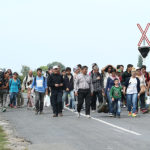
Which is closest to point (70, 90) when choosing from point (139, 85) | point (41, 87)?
point (41, 87)

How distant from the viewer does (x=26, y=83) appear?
76.8 feet

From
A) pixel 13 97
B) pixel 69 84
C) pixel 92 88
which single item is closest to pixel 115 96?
pixel 92 88

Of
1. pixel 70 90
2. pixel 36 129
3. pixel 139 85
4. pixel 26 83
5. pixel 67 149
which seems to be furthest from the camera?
pixel 26 83

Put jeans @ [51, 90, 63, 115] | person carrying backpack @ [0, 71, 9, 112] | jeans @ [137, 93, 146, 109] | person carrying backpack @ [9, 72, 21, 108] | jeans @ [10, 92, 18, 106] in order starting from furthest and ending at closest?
jeans @ [10, 92, 18, 106], person carrying backpack @ [9, 72, 21, 108], person carrying backpack @ [0, 71, 9, 112], jeans @ [137, 93, 146, 109], jeans @ [51, 90, 63, 115]

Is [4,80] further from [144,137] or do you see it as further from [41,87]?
[144,137]

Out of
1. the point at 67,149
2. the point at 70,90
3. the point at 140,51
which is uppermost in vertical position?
the point at 140,51

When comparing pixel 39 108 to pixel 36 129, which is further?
pixel 39 108

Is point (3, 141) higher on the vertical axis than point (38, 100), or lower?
lower

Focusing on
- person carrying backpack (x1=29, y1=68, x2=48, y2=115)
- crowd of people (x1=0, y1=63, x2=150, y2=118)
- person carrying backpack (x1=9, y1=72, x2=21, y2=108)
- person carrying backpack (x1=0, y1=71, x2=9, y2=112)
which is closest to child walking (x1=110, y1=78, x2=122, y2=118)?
crowd of people (x1=0, y1=63, x2=150, y2=118)

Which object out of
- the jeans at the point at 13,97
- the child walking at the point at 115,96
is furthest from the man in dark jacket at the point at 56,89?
the jeans at the point at 13,97

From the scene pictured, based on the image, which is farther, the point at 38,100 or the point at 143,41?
the point at 143,41

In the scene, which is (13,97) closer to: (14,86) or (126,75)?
(14,86)

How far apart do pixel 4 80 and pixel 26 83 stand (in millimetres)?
1727

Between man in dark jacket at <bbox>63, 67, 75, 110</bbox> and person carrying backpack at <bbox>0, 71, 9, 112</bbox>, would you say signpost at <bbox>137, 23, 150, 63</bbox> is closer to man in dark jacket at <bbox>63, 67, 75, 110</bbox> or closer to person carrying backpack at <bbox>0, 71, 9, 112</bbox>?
man in dark jacket at <bbox>63, 67, 75, 110</bbox>
